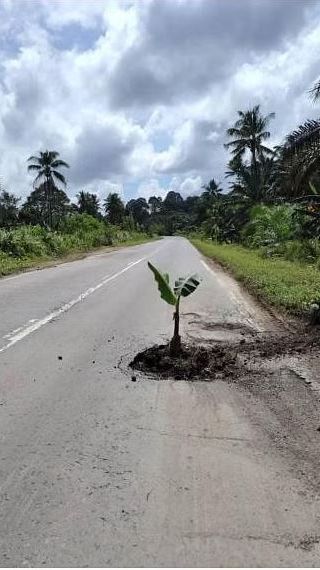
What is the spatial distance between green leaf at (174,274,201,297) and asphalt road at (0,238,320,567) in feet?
3.24

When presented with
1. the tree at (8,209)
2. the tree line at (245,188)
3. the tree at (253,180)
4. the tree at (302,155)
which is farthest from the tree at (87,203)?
Result: the tree at (302,155)

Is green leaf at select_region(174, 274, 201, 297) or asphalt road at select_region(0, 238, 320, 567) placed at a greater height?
green leaf at select_region(174, 274, 201, 297)

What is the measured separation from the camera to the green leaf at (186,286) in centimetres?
741

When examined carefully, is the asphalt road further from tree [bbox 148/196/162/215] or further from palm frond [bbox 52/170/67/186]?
tree [bbox 148/196/162/215]

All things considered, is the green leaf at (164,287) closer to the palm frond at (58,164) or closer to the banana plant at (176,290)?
the banana plant at (176,290)

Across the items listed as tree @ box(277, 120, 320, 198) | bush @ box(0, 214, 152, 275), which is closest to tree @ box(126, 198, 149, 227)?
bush @ box(0, 214, 152, 275)

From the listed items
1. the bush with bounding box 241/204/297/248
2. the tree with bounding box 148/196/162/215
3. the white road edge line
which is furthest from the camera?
the tree with bounding box 148/196/162/215

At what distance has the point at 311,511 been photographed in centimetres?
350

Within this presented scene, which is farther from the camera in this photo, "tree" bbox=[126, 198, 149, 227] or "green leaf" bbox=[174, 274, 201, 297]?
"tree" bbox=[126, 198, 149, 227]

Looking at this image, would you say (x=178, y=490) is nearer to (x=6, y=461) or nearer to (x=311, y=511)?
(x=311, y=511)

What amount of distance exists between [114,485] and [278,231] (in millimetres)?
26190

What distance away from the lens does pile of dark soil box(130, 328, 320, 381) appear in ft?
21.7

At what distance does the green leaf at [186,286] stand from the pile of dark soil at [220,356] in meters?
0.72

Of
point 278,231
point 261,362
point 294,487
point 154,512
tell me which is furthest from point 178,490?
point 278,231
